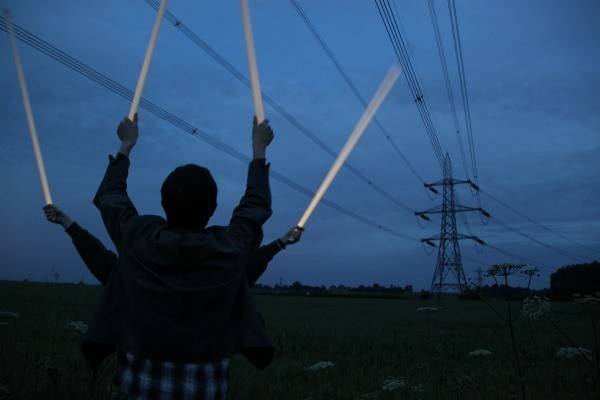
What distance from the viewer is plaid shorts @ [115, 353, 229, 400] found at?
298cm

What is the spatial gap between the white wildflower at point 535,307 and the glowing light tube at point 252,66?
3.87 m

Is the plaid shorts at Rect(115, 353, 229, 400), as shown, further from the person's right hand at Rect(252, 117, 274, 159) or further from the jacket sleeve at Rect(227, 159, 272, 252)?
the person's right hand at Rect(252, 117, 274, 159)

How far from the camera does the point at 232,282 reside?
304 cm

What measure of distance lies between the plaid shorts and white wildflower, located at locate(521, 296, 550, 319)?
388 cm

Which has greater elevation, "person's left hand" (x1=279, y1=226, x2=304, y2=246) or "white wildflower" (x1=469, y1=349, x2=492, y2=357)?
"person's left hand" (x1=279, y1=226, x2=304, y2=246)

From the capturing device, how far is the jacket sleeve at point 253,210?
320 cm

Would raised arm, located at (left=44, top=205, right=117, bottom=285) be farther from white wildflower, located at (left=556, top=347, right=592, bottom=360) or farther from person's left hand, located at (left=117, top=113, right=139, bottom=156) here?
white wildflower, located at (left=556, top=347, right=592, bottom=360)

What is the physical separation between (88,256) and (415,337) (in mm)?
20793

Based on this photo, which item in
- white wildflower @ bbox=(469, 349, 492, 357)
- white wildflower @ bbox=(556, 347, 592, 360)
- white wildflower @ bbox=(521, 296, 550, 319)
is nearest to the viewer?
white wildflower @ bbox=(556, 347, 592, 360)

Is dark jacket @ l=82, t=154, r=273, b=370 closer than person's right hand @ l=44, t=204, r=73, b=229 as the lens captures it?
Yes

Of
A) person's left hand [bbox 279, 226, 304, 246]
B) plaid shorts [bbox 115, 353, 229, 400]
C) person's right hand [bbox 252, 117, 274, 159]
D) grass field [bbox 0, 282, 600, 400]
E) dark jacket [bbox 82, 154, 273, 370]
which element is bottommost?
grass field [bbox 0, 282, 600, 400]

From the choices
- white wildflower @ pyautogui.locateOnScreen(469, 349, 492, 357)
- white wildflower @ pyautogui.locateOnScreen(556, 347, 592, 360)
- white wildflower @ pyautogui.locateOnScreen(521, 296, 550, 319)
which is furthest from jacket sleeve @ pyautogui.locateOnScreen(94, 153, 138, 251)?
white wildflower @ pyautogui.locateOnScreen(469, 349, 492, 357)

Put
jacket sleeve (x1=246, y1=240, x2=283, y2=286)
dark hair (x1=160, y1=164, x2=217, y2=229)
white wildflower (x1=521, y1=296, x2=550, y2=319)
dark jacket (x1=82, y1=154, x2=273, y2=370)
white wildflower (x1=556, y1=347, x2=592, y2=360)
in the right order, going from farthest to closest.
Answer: white wildflower (x1=521, y1=296, x2=550, y2=319), white wildflower (x1=556, y1=347, x2=592, y2=360), jacket sleeve (x1=246, y1=240, x2=283, y2=286), dark hair (x1=160, y1=164, x2=217, y2=229), dark jacket (x1=82, y1=154, x2=273, y2=370)

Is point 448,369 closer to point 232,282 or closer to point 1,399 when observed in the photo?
point 1,399
